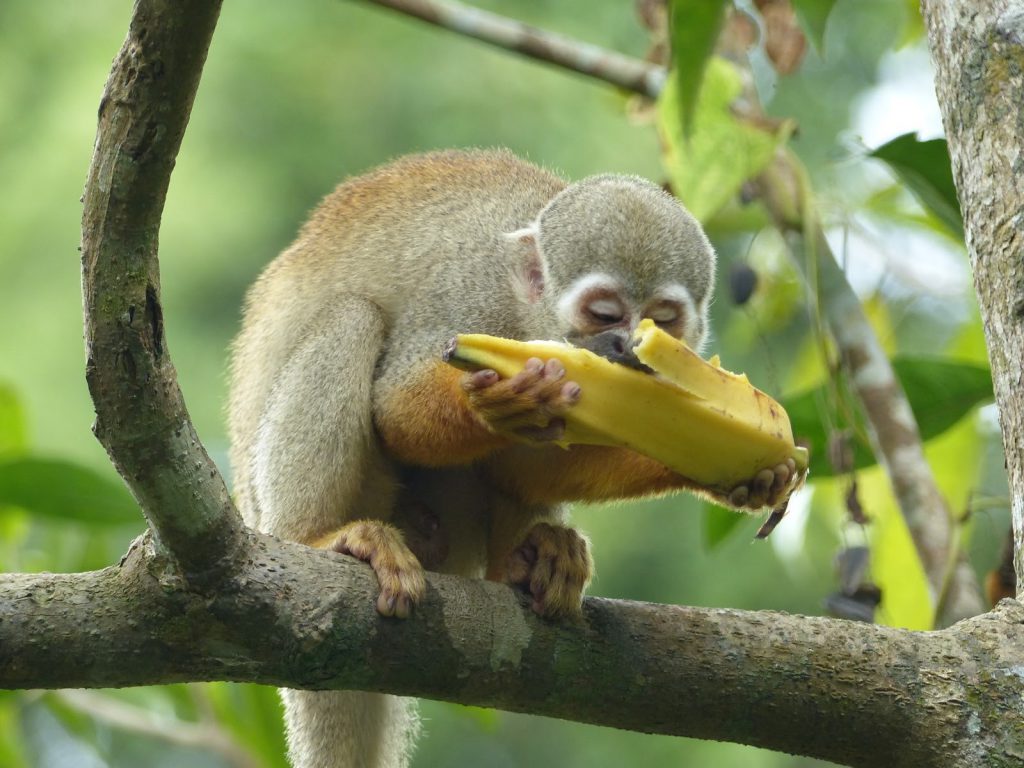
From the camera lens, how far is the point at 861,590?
10.6ft

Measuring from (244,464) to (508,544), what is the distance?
815 millimetres

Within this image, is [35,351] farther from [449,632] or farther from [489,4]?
[449,632]

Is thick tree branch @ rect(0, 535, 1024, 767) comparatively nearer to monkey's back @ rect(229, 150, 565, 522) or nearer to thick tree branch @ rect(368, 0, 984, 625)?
thick tree branch @ rect(368, 0, 984, 625)

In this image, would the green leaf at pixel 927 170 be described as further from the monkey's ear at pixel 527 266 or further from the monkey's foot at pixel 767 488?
the monkey's foot at pixel 767 488

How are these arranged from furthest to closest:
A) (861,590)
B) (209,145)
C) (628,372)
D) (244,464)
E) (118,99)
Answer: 1. (209,145)
2. (244,464)
3. (861,590)
4. (628,372)
5. (118,99)

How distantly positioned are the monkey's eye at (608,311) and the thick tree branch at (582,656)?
33.2 inches

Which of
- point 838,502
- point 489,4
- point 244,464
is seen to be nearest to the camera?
point 244,464

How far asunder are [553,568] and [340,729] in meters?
0.97

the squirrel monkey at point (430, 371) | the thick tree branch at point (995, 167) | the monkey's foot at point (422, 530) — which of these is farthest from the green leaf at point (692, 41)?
the monkey's foot at point (422, 530)

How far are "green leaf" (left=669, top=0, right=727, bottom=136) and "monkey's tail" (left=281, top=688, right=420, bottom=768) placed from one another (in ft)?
5.73

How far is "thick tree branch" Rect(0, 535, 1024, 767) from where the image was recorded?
2055 millimetres

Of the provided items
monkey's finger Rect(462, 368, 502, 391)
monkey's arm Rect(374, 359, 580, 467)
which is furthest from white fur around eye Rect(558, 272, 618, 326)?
monkey's finger Rect(462, 368, 502, 391)

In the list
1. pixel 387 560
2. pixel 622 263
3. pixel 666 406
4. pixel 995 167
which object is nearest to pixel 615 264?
pixel 622 263

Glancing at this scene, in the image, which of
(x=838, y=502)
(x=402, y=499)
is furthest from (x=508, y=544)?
(x=838, y=502)
